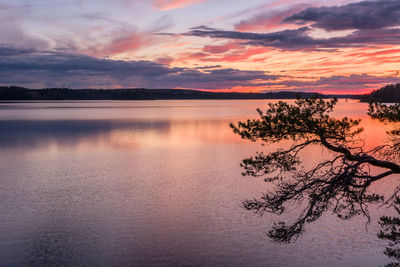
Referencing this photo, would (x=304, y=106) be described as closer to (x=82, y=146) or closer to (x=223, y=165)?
(x=223, y=165)

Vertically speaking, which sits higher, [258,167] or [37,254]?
[258,167]

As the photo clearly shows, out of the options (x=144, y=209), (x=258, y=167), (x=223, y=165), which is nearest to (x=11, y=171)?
(x=144, y=209)

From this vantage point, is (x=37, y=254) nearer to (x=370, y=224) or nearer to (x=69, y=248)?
(x=69, y=248)

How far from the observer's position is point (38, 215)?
697 inches

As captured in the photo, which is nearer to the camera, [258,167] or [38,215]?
[258,167]

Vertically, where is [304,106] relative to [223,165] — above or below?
above

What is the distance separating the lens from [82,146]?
42531 mm

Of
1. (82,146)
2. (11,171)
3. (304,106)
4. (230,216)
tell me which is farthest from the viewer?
(82,146)

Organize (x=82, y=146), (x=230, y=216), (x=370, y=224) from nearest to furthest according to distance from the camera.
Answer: (x=370, y=224) < (x=230, y=216) < (x=82, y=146)

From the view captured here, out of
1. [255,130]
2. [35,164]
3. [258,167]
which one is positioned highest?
[255,130]

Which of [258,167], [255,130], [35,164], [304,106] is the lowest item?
[35,164]

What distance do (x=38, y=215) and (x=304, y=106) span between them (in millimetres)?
13627

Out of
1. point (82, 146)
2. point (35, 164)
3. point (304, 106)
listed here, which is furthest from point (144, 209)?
point (82, 146)

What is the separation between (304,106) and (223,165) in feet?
70.8
